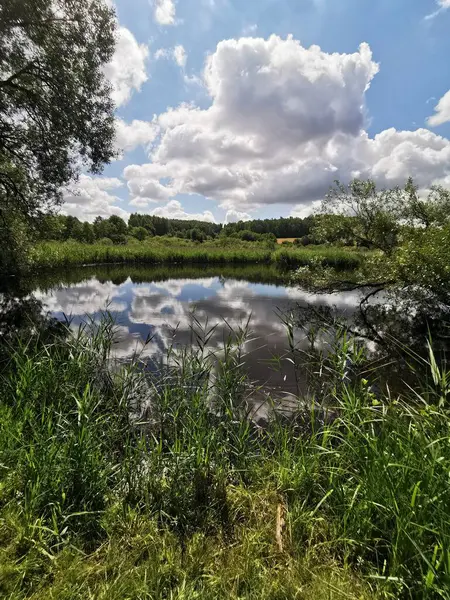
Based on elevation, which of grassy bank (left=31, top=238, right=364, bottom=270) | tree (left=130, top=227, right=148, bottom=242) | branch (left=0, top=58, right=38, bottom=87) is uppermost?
branch (left=0, top=58, right=38, bottom=87)

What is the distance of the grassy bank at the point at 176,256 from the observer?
2769cm

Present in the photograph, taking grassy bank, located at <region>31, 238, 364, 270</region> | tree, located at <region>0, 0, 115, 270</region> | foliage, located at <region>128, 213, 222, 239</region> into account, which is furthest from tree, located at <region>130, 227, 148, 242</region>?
tree, located at <region>0, 0, 115, 270</region>

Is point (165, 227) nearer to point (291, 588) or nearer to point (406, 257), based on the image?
point (406, 257)

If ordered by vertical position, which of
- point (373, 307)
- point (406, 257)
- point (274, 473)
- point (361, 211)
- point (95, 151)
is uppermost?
point (95, 151)

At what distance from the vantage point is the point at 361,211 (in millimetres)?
14562

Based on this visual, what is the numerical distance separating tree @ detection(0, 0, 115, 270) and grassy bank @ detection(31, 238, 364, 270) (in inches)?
507

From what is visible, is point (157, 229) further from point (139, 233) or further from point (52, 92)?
point (52, 92)

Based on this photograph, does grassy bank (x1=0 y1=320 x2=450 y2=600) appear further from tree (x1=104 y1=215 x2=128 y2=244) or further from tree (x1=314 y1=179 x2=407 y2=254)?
tree (x1=104 y1=215 x2=128 y2=244)

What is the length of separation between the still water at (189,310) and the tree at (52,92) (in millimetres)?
5807

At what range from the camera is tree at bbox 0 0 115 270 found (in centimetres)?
977

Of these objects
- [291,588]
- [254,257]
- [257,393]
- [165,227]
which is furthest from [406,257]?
[165,227]

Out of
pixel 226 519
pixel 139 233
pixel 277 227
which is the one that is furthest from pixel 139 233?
pixel 226 519

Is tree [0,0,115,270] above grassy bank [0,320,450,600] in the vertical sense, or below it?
above

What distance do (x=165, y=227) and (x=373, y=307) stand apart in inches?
4159
